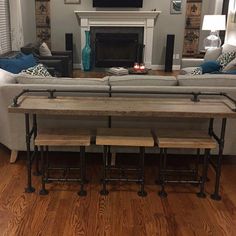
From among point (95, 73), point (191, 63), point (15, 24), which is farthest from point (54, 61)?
point (95, 73)

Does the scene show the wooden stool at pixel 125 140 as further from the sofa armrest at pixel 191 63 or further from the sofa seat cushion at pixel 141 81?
the sofa armrest at pixel 191 63

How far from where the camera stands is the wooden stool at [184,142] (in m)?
2.44

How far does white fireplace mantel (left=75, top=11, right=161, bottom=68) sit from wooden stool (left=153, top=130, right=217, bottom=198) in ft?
17.8

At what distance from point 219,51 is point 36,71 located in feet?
11.4

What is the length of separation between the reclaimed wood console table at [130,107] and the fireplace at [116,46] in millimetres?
5311

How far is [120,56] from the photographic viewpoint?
315 inches

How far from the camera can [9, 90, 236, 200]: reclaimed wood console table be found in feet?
7.47

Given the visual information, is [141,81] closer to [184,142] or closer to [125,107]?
[125,107]

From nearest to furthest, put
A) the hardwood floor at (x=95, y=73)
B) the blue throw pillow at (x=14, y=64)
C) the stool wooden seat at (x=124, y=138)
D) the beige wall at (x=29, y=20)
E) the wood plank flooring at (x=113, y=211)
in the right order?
the wood plank flooring at (x=113, y=211)
the stool wooden seat at (x=124, y=138)
the blue throw pillow at (x=14, y=64)
the beige wall at (x=29, y=20)
the hardwood floor at (x=95, y=73)

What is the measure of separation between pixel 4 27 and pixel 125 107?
14.8ft

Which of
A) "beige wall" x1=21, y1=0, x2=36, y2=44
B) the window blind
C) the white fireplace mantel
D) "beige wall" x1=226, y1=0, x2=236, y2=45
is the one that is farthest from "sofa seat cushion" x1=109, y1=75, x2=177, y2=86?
the white fireplace mantel

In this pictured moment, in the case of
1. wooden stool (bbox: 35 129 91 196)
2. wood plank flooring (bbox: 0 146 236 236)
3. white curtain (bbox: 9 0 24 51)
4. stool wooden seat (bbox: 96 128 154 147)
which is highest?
white curtain (bbox: 9 0 24 51)

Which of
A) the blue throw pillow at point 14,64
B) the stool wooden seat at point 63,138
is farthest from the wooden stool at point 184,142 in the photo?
the blue throw pillow at point 14,64

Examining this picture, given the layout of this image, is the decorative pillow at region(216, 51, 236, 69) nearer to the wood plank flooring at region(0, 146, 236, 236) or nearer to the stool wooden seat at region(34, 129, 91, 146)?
the wood plank flooring at region(0, 146, 236, 236)
